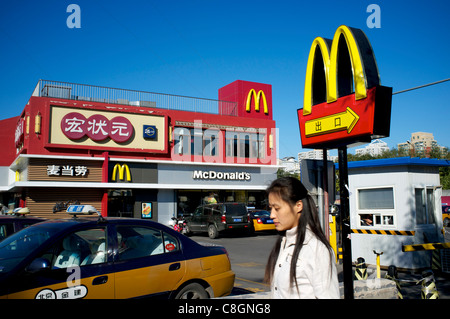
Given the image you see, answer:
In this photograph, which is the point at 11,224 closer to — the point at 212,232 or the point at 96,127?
the point at 212,232

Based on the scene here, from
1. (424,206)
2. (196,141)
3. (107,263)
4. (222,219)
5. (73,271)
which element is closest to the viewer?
(73,271)

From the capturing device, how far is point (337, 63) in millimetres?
6262

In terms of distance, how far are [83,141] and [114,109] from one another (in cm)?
284

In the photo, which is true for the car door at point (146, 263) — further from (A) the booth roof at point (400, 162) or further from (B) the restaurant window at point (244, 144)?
(B) the restaurant window at point (244, 144)

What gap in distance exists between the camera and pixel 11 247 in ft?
16.6

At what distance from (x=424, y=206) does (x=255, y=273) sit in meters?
4.93

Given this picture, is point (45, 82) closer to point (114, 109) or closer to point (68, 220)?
point (114, 109)

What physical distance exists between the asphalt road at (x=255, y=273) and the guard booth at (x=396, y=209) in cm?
62

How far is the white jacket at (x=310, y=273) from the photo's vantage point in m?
2.42

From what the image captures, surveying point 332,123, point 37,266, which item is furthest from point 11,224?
point 332,123

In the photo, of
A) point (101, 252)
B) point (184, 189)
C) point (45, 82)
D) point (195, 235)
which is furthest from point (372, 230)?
point (45, 82)

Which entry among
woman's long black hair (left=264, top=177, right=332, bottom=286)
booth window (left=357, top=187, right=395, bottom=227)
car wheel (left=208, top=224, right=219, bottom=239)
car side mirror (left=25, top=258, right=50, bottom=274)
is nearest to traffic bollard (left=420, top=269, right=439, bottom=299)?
woman's long black hair (left=264, top=177, right=332, bottom=286)

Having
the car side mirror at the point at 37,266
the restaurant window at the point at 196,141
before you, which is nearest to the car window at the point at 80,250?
the car side mirror at the point at 37,266
